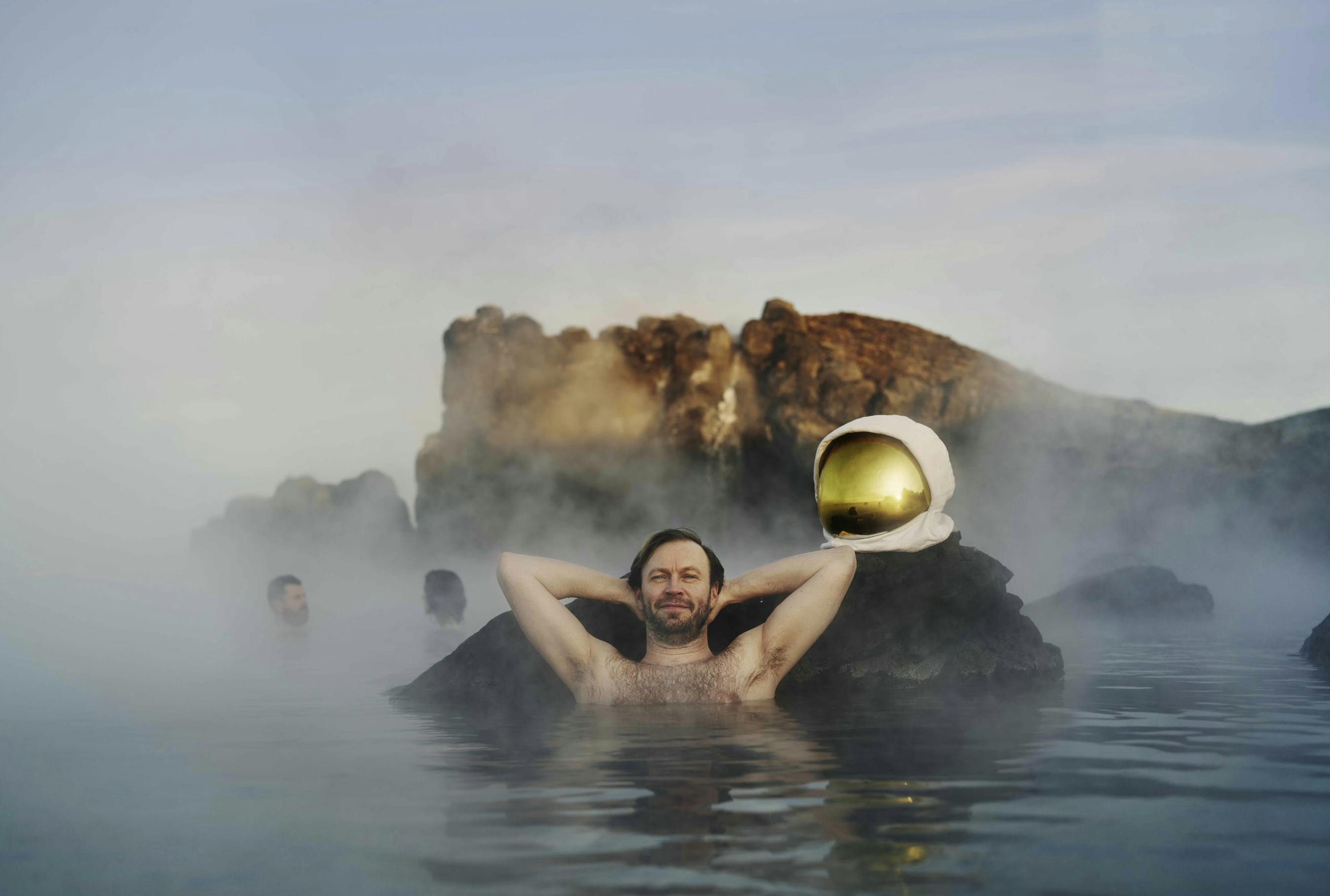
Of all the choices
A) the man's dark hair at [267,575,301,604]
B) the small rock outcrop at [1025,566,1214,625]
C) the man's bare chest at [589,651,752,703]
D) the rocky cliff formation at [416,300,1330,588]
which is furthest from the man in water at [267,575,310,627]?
the rocky cliff formation at [416,300,1330,588]

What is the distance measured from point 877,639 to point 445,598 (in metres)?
15.3

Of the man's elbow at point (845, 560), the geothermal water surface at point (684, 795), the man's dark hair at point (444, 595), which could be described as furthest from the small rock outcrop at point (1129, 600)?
the man's elbow at point (845, 560)

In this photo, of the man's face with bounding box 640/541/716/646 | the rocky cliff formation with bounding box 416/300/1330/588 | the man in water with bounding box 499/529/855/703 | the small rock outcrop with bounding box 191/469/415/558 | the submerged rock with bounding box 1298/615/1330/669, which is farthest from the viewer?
the small rock outcrop with bounding box 191/469/415/558

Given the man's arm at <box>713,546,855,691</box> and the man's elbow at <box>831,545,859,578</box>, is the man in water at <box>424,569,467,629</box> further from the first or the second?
the man's elbow at <box>831,545,859,578</box>

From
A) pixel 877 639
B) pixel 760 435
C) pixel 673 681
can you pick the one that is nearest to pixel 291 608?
pixel 877 639

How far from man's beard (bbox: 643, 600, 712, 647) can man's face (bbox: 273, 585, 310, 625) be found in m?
17.3

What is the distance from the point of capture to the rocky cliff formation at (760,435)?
6850 centimetres

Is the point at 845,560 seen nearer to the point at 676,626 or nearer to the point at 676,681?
the point at 676,626

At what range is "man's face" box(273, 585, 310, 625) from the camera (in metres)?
25.9

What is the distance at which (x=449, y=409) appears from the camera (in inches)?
3546

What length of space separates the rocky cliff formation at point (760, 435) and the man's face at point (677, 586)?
57.6 m

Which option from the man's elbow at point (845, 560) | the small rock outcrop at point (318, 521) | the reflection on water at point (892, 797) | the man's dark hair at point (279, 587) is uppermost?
the small rock outcrop at point (318, 521)

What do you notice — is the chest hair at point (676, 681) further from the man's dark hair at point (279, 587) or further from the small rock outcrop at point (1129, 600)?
the man's dark hair at point (279, 587)

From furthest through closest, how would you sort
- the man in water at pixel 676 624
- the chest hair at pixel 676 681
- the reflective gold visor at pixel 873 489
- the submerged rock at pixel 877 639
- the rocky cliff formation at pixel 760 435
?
the rocky cliff formation at pixel 760 435
the reflective gold visor at pixel 873 489
the submerged rock at pixel 877 639
the chest hair at pixel 676 681
the man in water at pixel 676 624
